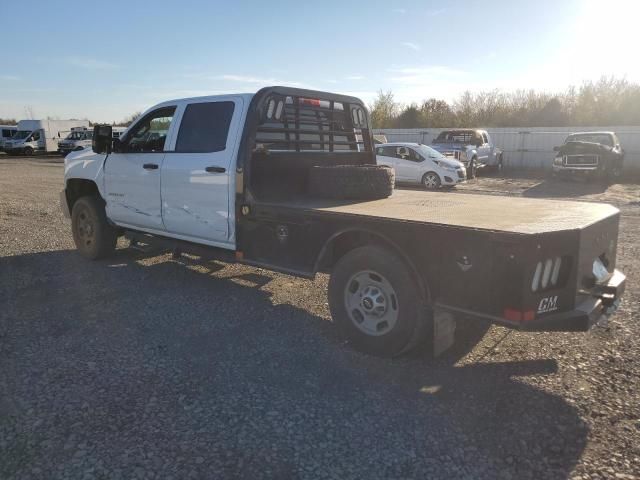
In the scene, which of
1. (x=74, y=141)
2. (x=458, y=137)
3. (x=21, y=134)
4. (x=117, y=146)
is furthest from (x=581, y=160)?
(x=21, y=134)

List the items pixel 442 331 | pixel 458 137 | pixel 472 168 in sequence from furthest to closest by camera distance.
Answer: pixel 458 137
pixel 472 168
pixel 442 331

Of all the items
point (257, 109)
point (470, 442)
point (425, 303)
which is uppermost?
point (257, 109)

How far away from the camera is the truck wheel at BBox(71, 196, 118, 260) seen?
684 centimetres

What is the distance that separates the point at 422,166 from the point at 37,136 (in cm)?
3453

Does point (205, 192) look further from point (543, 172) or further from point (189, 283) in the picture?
point (543, 172)

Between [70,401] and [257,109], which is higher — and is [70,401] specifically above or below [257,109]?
below

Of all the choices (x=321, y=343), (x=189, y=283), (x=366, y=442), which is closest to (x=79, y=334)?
(x=189, y=283)

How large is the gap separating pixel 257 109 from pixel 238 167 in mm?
621

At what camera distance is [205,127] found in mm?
5375

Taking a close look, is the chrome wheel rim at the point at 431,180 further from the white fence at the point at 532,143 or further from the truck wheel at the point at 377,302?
the truck wheel at the point at 377,302

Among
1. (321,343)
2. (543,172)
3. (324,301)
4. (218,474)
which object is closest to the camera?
(218,474)

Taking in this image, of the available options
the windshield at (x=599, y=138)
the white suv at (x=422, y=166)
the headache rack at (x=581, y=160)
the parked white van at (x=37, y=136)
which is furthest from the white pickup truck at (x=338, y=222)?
the parked white van at (x=37, y=136)

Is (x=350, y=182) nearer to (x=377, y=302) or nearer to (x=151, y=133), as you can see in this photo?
(x=377, y=302)

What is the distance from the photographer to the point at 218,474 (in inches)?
104
